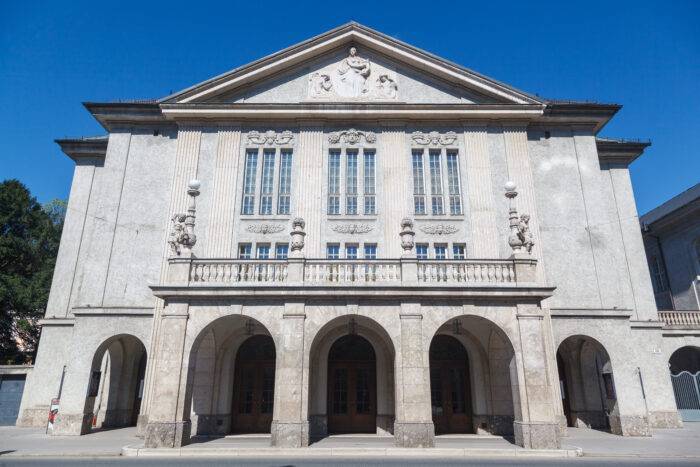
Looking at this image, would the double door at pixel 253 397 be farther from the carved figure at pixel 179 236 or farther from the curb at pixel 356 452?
the carved figure at pixel 179 236

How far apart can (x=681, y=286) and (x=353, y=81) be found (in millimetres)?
24904

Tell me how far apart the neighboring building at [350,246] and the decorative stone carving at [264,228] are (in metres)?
0.08

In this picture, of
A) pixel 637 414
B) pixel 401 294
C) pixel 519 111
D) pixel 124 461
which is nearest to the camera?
pixel 124 461

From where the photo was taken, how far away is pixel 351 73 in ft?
75.0

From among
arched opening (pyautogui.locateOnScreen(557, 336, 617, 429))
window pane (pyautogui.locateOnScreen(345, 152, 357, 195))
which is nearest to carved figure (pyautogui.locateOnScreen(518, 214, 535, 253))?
arched opening (pyautogui.locateOnScreen(557, 336, 617, 429))

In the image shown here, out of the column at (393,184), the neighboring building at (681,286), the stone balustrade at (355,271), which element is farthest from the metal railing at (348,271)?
the neighboring building at (681,286)

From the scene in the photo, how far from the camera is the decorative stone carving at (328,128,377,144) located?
21906mm

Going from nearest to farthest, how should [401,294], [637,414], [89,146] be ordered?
[401,294] → [637,414] → [89,146]

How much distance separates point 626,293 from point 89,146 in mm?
29405

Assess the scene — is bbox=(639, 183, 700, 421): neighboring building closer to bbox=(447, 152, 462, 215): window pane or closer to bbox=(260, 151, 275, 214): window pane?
bbox=(447, 152, 462, 215): window pane

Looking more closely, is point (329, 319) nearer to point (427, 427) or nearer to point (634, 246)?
point (427, 427)

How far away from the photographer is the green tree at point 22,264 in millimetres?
30297

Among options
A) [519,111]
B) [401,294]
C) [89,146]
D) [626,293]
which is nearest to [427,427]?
[401,294]

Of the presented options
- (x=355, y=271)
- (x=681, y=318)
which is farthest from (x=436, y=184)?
(x=681, y=318)
